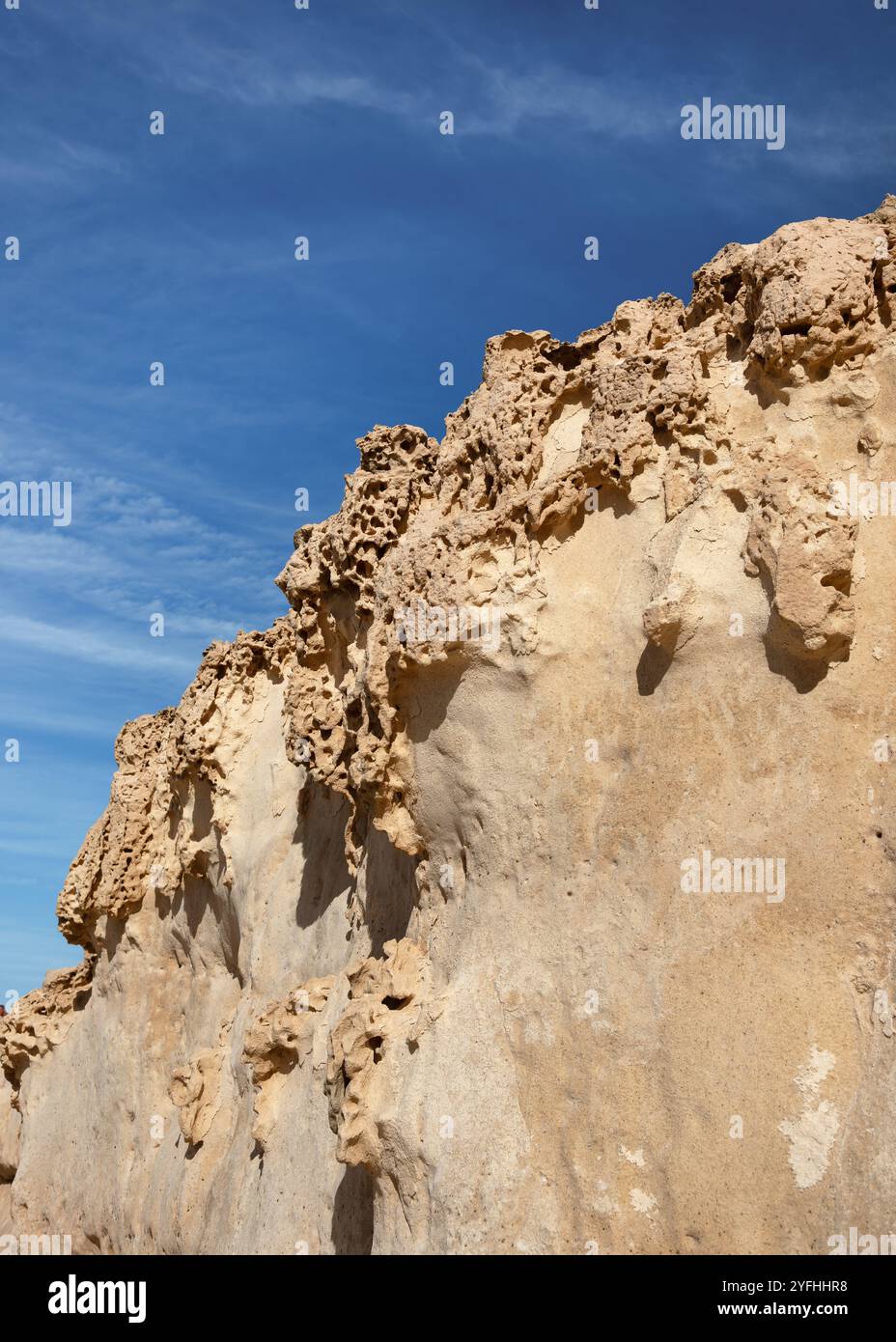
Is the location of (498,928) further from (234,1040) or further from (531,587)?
(234,1040)

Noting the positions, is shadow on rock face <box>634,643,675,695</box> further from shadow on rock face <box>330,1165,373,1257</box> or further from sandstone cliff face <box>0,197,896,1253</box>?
shadow on rock face <box>330,1165,373,1257</box>

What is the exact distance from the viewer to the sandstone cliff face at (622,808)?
5.05 meters

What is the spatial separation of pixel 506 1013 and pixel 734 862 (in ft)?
4.37

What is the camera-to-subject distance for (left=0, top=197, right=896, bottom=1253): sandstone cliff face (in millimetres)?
5051

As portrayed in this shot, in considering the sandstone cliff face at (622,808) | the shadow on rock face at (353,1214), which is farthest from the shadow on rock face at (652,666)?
the shadow on rock face at (353,1214)

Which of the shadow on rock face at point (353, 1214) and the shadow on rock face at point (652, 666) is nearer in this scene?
the shadow on rock face at point (652, 666)

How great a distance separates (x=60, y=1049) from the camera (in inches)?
498

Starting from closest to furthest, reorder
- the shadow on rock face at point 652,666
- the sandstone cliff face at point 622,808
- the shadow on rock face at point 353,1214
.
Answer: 1. the sandstone cliff face at point 622,808
2. the shadow on rock face at point 652,666
3. the shadow on rock face at point 353,1214

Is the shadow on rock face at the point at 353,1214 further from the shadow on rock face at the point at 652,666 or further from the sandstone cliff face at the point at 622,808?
the shadow on rock face at the point at 652,666

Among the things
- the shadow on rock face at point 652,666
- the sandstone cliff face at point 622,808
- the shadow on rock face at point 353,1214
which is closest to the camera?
the sandstone cliff face at point 622,808

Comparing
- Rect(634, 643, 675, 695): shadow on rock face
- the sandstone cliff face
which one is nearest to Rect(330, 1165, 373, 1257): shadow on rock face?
the sandstone cliff face

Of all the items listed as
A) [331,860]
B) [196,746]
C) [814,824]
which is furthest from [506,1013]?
[196,746]

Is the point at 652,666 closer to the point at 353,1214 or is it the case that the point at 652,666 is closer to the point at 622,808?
the point at 622,808

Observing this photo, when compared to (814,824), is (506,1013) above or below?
below
